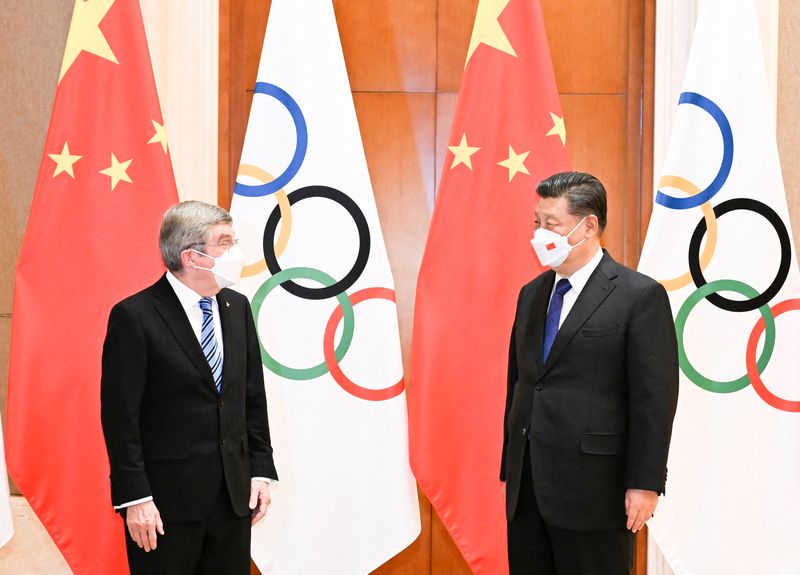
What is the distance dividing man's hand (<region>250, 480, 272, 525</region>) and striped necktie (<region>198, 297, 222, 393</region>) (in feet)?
1.02

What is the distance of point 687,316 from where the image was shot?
288 centimetres

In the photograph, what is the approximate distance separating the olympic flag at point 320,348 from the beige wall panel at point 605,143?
3.49 feet

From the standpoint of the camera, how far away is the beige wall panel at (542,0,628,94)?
351 cm

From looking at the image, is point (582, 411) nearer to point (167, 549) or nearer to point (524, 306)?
point (524, 306)

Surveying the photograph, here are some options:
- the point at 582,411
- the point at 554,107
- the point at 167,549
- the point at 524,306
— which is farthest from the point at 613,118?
the point at 167,549

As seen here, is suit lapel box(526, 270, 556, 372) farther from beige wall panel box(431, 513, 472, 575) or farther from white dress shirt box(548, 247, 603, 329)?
beige wall panel box(431, 513, 472, 575)

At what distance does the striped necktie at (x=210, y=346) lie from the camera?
2186 millimetres

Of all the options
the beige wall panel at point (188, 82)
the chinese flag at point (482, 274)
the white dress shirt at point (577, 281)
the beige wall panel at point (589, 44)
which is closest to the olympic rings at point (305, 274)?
the chinese flag at point (482, 274)

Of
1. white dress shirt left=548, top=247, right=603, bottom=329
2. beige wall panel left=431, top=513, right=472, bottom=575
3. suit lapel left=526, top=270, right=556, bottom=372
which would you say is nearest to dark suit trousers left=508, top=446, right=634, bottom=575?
suit lapel left=526, top=270, right=556, bottom=372

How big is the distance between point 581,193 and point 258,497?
4.03 ft

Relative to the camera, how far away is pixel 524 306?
2.34m

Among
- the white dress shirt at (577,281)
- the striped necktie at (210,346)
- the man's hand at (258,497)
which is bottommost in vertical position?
the man's hand at (258,497)

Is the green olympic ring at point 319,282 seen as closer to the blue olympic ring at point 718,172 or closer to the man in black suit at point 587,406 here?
the man in black suit at point 587,406

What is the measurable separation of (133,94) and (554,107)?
59.6 inches
